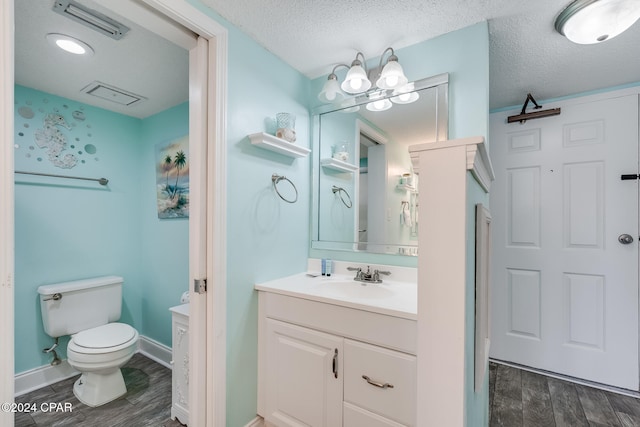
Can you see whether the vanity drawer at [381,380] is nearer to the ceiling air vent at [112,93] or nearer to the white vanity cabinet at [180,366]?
the white vanity cabinet at [180,366]

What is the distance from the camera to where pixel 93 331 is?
6.55 ft

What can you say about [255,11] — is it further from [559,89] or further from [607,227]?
[607,227]

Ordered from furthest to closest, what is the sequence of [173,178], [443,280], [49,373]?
1. [173,178]
2. [49,373]
3. [443,280]

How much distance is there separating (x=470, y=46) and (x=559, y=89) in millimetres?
1228

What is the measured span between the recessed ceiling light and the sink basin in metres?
1.88

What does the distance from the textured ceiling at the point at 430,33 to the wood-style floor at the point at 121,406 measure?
2.34 metres

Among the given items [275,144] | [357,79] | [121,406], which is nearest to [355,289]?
[275,144]

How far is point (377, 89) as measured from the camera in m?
1.76

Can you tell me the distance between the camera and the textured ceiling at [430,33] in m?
1.34

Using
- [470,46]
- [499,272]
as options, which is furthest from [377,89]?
[499,272]

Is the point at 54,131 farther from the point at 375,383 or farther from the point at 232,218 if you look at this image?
the point at 375,383

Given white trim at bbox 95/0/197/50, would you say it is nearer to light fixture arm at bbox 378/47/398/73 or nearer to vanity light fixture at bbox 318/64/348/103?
vanity light fixture at bbox 318/64/348/103

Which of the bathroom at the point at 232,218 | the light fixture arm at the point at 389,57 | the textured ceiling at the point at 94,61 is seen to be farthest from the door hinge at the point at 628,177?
the textured ceiling at the point at 94,61

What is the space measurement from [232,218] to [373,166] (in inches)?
38.4
